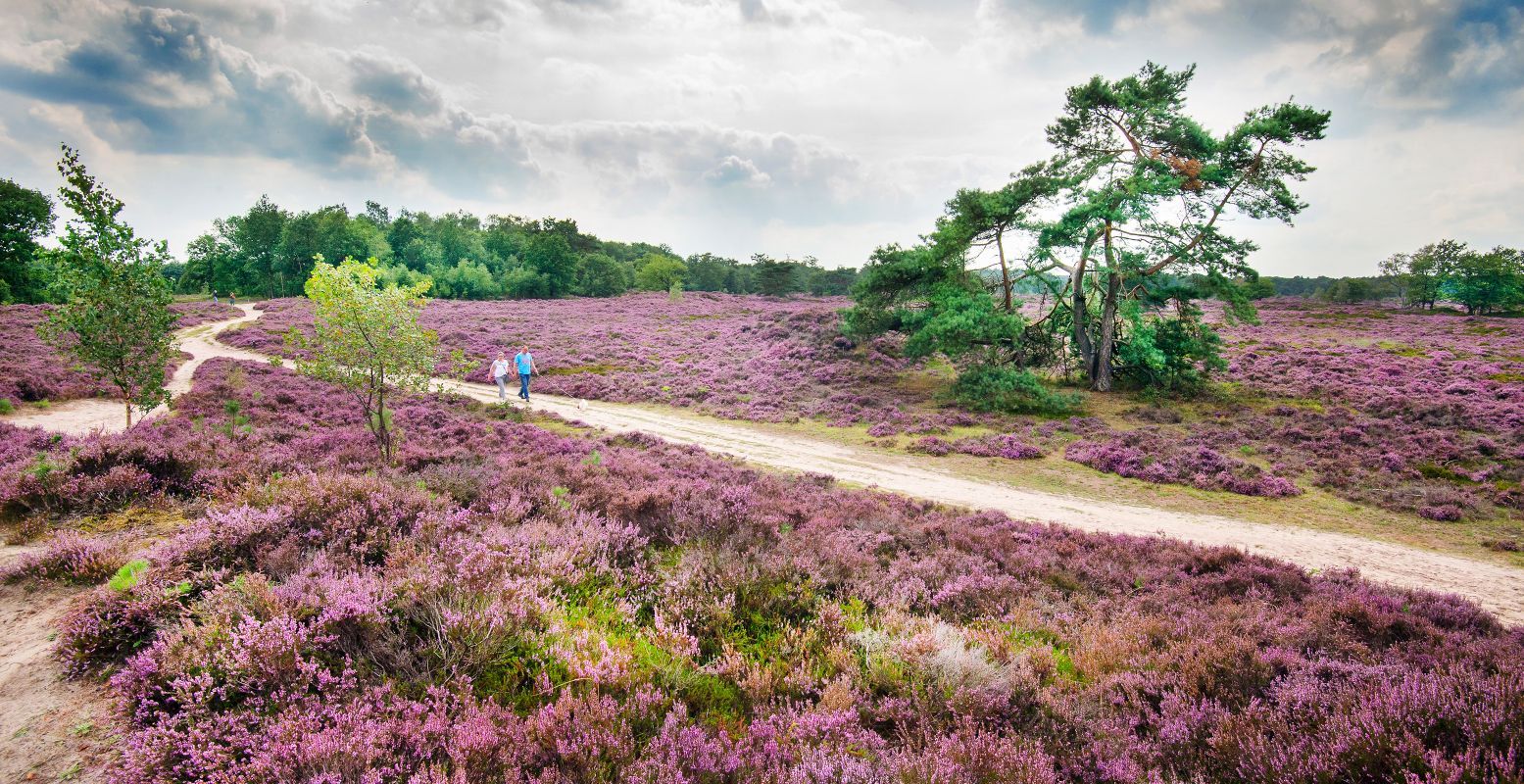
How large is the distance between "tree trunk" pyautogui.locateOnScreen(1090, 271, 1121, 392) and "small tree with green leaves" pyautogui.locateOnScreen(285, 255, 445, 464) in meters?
25.3

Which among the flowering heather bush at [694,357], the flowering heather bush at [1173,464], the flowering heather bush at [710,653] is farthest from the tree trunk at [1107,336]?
the flowering heather bush at [710,653]

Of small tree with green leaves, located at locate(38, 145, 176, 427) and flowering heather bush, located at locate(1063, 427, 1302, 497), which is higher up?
small tree with green leaves, located at locate(38, 145, 176, 427)

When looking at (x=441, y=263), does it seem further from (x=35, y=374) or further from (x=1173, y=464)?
(x=1173, y=464)

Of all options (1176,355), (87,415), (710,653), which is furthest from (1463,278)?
(87,415)

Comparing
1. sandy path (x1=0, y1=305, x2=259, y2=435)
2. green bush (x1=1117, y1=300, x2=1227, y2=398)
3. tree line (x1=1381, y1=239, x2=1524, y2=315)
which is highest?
tree line (x1=1381, y1=239, x2=1524, y2=315)

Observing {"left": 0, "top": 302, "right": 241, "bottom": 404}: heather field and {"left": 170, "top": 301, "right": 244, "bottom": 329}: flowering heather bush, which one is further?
{"left": 170, "top": 301, "right": 244, "bottom": 329}: flowering heather bush

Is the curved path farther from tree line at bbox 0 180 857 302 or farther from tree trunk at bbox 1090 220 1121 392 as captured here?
tree line at bbox 0 180 857 302

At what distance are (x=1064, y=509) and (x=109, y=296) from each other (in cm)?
2196

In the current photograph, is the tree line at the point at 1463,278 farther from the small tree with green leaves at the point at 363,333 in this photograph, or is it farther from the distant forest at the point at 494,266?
the small tree with green leaves at the point at 363,333

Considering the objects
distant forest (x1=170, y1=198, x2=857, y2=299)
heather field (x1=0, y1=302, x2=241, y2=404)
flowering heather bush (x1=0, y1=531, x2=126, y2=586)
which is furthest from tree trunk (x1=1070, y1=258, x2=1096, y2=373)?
distant forest (x1=170, y1=198, x2=857, y2=299)

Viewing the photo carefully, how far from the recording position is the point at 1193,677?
15.9ft

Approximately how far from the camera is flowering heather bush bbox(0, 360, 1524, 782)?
3408 mm

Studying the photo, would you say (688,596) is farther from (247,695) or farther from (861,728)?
(247,695)

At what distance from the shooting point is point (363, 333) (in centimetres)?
1090
